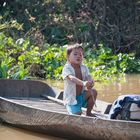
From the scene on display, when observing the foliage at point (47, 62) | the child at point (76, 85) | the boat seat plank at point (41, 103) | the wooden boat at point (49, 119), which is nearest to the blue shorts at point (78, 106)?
the child at point (76, 85)

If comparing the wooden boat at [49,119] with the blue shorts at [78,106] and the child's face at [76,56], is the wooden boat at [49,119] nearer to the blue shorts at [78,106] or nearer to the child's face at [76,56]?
the blue shorts at [78,106]

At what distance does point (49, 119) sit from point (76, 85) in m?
0.56

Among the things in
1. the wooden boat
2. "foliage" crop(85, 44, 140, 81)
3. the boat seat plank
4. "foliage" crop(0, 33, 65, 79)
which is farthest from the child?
"foliage" crop(85, 44, 140, 81)

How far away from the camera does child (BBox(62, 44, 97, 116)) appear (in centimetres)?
601

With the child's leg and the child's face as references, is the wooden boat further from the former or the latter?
the child's face

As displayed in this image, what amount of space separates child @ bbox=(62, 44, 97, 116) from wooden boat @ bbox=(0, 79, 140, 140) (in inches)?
8.9

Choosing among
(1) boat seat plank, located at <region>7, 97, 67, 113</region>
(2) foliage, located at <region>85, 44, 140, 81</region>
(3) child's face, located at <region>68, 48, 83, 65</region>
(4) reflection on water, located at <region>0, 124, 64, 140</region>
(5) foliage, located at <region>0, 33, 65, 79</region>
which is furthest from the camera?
(2) foliage, located at <region>85, 44, 140, 81</region>

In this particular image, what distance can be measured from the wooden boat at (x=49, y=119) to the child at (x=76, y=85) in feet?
0.74

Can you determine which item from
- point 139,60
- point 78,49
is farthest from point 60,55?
point 78,49

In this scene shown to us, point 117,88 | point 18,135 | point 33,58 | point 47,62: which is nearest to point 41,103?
point 18,135

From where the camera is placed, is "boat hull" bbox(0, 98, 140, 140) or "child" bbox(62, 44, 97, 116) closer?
"boat hull" bbox(0, 98, 140, 140)

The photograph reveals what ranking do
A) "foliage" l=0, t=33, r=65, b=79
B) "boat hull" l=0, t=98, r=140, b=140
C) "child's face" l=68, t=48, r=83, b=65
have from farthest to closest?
"foliage" l=0, t=33, r=65, b=79 < "child's face" l=68, t=48, r=83, b=65 < "boat hull" l=0, t=98, r=140, b=140

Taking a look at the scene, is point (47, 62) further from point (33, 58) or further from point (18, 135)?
point (18, 135)

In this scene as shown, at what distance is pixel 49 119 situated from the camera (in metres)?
6.02
